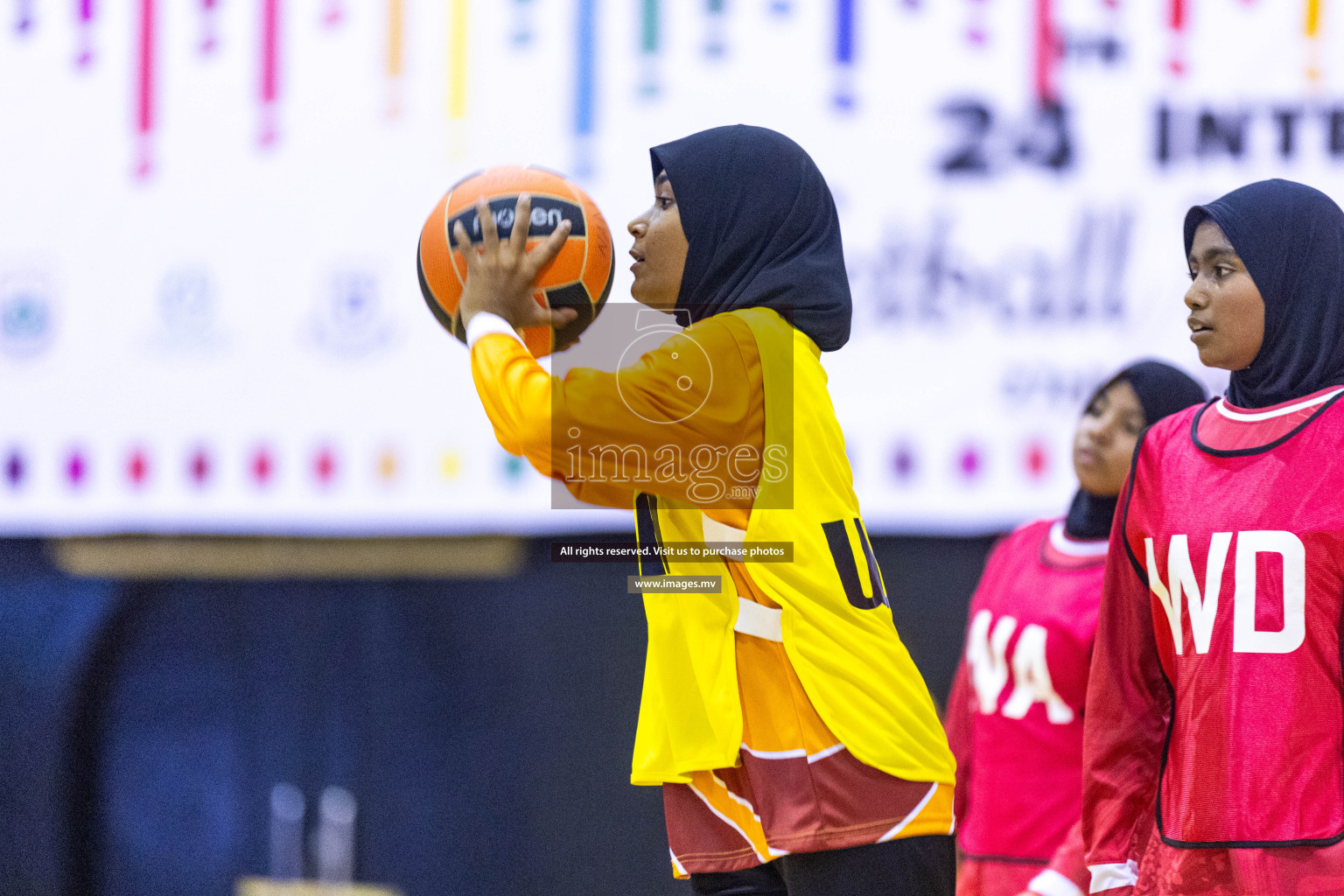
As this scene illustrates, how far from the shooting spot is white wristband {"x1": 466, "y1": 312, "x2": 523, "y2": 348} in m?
1.83

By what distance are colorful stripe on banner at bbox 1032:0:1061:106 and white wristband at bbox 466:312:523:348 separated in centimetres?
185

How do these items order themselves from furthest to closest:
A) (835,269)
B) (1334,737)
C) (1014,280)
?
(1014,280) < (835,269) < (1334,737)

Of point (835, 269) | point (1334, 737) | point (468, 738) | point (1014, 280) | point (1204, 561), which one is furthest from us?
point (468, 738)

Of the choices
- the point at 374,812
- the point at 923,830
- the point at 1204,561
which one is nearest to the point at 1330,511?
the point at 1204,561

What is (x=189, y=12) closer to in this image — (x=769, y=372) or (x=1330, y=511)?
(x=769, y=372)

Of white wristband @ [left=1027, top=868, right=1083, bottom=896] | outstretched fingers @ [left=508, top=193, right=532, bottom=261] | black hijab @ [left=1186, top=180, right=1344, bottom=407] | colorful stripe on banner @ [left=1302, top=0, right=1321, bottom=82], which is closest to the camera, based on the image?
black hijab @ [left=1186, top=180, right=1344, bottom=407]

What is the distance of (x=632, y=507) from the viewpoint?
193cm

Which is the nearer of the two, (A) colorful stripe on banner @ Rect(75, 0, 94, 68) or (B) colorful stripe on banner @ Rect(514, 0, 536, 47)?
(B) colorful stripe on banner @ Rect(514, 0, 536, 47)

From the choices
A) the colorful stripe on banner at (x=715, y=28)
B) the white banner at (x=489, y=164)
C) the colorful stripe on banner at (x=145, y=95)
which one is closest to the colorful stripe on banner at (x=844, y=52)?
the white banner at (x=489, y=164)

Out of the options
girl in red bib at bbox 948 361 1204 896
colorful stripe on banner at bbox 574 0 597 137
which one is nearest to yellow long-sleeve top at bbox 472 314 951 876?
girl in red bib at bbox 948 361 1204 896

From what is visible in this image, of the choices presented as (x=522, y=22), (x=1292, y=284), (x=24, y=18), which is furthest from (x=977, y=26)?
(x=24, y=18)

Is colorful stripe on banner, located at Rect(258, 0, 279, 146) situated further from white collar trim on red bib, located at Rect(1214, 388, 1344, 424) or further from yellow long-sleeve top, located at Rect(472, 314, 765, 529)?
white collar trim on red bib, located at Rect(1214, 388, 1344, 424)

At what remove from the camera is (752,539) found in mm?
1750

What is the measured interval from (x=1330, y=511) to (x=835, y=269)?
73cm
